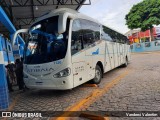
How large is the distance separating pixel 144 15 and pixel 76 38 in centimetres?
3317

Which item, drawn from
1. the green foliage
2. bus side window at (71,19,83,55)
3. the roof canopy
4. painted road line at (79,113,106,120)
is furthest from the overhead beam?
the green foliage

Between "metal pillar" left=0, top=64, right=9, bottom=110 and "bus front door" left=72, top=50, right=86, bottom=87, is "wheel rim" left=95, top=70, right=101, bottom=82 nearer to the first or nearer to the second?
"bus front door" left=72, top=50, right=86, bottom=87

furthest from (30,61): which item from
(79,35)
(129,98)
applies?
(129,98)

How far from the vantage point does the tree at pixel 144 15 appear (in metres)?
36.0

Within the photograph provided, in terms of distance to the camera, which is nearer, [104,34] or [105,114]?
[105,114]

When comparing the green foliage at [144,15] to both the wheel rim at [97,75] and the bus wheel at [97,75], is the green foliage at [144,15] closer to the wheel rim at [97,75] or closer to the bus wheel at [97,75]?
the bus wheel at [97,75]

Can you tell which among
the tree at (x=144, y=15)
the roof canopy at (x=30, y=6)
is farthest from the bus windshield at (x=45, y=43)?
the tree at (x=144, y=15)

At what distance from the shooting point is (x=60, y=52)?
22.3ft

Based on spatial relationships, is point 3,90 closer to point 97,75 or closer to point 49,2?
point 97,75

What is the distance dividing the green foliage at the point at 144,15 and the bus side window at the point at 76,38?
31.2 m

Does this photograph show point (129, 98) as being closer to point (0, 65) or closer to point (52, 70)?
point (52, 70)

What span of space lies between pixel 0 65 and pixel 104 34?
5578 mm

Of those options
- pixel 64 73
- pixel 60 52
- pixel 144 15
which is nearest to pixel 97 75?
pixel 64 73

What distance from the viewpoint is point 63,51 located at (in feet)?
22.2
